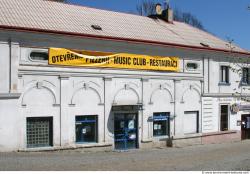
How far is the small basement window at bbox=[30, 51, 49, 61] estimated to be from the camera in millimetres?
22300

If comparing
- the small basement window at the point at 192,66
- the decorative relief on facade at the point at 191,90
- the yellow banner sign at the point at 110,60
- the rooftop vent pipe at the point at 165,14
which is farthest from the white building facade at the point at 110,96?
the rooftop vent pipe at the point at 165,14

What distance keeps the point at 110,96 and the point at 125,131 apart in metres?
2.46

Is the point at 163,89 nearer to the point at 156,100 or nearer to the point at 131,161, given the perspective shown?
the point at 156,100

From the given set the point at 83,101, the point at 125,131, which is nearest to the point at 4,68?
the point at 83,101

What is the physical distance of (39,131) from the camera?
22.7 m

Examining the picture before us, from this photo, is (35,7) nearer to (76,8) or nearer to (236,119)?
(76,8)

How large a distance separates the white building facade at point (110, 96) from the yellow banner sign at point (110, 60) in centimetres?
27

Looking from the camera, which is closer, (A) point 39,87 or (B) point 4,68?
(B) point 4,68

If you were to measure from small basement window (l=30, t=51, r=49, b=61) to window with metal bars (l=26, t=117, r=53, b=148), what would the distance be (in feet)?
9.88

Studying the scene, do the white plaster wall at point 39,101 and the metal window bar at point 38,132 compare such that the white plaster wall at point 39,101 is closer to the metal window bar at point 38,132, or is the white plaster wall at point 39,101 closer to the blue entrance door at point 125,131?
the metal window bar at point 38,132

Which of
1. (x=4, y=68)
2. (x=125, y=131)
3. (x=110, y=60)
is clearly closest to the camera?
(x=4, y=68)

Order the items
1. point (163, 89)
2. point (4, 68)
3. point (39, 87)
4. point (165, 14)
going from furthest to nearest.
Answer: point (165, 14), point (163, 89), point (39, 87), point (4, 68)

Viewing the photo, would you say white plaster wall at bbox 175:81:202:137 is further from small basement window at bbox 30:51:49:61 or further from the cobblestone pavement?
small basement window at bbox 30:51:49:61

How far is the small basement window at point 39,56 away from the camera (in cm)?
2230
